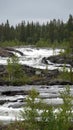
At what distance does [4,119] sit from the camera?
14.3 meters

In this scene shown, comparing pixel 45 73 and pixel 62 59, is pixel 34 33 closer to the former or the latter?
pixel 62 59

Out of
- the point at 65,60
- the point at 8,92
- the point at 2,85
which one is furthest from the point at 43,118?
the point at 65,60

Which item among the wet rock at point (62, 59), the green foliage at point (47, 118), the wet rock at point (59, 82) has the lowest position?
the wet rock at point (59, 82)

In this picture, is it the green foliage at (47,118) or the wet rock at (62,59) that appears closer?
the green foliage at (47,118)

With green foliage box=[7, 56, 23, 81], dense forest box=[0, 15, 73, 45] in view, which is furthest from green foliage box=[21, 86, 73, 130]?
dense forest box=[0, 15, 73, 45]

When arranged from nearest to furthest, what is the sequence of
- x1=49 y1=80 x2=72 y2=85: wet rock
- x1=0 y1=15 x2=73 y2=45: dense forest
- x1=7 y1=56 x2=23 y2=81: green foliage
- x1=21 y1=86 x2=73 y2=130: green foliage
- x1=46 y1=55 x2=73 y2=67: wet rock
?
x1=21 y1=86 x2=73 y2=130: green foliage, x1=49 y1=80 x2=72 y2=85: wet rock, x1=7 y1=56 x2=23 y2=81: green foliage, x1=46 y1=55 x2=73 y2=67: wet rock, x1=0 y1=15 x2=73 y2=45: dense forest

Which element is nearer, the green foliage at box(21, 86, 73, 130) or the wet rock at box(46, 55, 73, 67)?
the green foliage at box(21, 86, 73, 130)

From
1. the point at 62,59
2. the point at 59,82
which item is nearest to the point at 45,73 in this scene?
the point at 59,82

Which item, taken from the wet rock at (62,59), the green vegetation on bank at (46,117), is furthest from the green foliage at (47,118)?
the wet rock at (62,59)

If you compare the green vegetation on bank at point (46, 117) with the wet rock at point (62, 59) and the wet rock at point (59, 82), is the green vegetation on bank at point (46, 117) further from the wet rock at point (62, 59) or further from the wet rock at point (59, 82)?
the wet rock at point (62, 59)

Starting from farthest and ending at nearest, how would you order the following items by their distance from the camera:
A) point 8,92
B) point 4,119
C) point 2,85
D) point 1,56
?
point 1,56 → point 2,85 → point 8,92 → point 4,119

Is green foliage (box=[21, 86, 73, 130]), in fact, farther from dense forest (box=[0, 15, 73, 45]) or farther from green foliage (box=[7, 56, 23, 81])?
dense forest (box=[0, 15, 73, 45])

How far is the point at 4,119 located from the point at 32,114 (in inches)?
140

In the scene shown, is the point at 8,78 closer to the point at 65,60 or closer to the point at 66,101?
the point at 65,60
